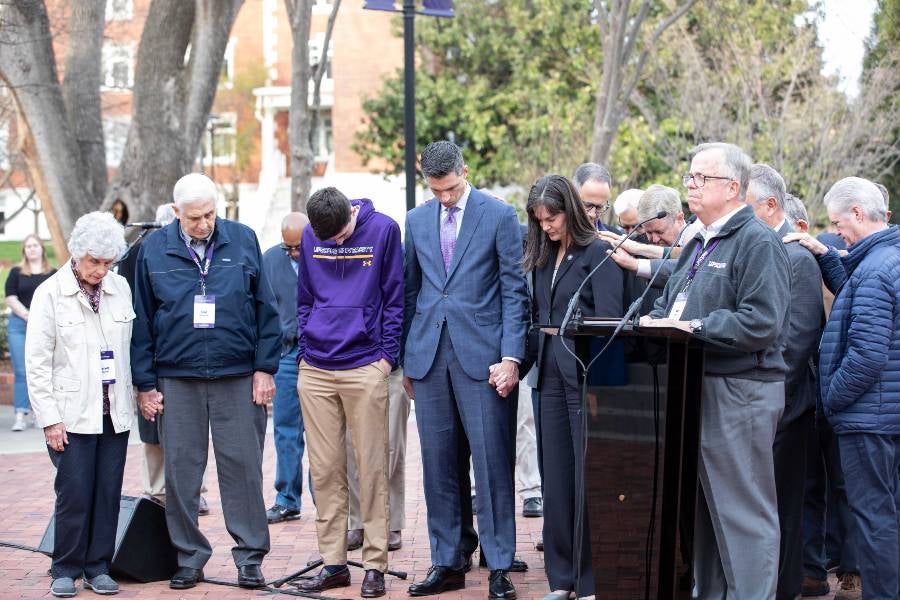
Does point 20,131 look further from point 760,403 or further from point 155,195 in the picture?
point 760,403

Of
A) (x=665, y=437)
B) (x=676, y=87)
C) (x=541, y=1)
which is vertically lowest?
(x=665, y=437)

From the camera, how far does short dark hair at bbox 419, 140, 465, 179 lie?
6492 millimetres

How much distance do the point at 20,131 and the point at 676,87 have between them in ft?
41.5

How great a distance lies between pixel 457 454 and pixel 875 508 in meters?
2.15

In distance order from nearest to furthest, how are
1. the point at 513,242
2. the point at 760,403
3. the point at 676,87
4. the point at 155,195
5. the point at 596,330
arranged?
the point at 596,330
the point at 760,403
the point at 513,242
the point at 155,195
the point at 676,87

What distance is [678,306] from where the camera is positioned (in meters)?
5.44

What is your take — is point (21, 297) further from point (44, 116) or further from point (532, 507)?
point (532, 507)

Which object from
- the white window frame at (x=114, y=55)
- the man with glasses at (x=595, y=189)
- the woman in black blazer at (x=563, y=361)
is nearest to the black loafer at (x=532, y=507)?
the man with glasses at (x=595, y=189)

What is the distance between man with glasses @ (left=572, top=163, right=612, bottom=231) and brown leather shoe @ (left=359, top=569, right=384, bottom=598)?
7.96 ft

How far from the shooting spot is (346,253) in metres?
6.68

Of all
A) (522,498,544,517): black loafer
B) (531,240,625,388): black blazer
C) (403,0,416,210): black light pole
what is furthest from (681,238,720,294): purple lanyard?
(403,0,416,210): black light pole

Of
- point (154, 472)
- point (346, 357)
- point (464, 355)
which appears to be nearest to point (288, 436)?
point (154, 472)

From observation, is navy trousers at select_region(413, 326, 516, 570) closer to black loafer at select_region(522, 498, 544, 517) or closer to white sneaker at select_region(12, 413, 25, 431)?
→ black loafer at select_region(522, 498, 544, 517)

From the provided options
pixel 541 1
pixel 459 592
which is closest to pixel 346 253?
pixel 459 592
